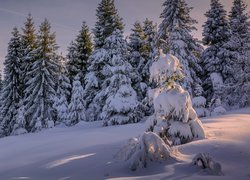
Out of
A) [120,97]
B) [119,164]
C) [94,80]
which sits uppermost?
[94,80]

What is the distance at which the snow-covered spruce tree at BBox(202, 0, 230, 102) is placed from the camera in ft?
94.1

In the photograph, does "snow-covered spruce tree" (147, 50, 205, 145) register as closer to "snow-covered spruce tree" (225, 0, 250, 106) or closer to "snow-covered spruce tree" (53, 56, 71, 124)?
"snow-covered spruce tree" (225, 0, 250, 106)

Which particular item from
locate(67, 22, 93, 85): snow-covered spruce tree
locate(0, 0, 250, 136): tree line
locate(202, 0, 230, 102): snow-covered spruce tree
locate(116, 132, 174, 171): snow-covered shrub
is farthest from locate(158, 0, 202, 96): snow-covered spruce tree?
locate(116, 132, 174, 171): snow-covered shrub

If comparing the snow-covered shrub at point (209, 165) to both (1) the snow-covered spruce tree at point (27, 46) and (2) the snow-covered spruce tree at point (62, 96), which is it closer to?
(2) the snow-covered spruce tree at point (62, 96)

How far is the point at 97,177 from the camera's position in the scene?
6121 mm

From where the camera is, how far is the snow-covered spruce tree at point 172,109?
8430 millimetres

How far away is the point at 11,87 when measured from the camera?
31625mm

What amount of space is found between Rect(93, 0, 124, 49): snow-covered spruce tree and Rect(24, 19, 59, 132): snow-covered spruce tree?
21.4 feet

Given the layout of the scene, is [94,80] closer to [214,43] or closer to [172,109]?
[214,43]

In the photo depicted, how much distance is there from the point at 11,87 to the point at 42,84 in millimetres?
3947

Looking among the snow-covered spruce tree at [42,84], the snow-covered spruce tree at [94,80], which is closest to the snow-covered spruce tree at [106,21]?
the snow-covered spruce tree at [94,80]

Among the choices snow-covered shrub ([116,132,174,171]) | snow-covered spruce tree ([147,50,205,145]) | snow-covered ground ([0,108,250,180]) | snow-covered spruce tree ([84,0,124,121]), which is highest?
snow-covered spruce tree ([84,0,124,121])

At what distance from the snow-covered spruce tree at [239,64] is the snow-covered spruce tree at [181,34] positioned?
10.8 feet

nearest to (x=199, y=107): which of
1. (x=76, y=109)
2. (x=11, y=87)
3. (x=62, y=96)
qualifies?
(x=76, y=109)
